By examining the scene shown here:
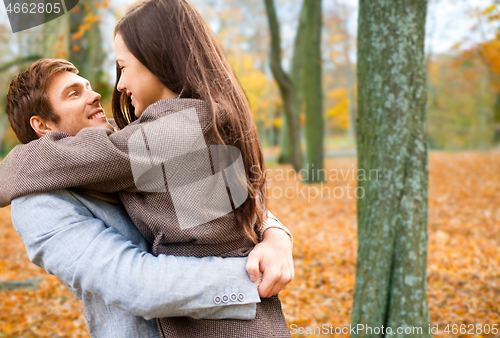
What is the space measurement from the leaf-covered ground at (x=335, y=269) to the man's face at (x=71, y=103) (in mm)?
3463

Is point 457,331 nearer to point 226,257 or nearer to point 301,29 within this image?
point 226,257

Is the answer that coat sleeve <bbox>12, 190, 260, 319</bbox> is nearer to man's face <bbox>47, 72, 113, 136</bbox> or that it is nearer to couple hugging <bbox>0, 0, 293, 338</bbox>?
couple hugging <bbox>0, 0, 293, 338</bbox>

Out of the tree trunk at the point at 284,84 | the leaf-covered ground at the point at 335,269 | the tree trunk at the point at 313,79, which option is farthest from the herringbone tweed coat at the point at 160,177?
the tree trunk at the point at 284,84

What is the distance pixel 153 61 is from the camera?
50.1 inches

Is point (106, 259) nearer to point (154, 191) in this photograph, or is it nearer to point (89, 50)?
point (154, 191)

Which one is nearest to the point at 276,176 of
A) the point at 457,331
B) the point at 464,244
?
the point at 464,244

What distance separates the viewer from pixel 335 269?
569 centimetres

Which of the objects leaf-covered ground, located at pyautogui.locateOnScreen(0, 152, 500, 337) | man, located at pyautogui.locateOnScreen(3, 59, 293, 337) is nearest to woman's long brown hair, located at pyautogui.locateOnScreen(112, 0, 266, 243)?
man, located at pyautogui.locateOnScreen(3, 59, 293, 337)

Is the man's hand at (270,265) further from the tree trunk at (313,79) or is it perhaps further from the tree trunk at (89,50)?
the tree trunk at (313,79)

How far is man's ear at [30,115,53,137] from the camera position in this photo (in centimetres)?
136

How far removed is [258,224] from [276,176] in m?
11.8

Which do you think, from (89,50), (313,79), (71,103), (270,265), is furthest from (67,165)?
(313,79)

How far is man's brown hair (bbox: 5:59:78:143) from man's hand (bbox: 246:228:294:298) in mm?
849

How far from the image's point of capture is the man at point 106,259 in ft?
3.46
